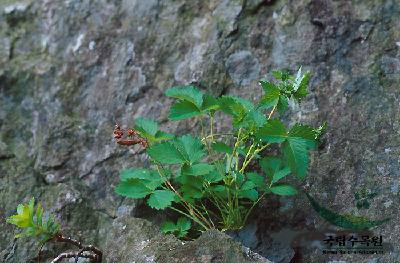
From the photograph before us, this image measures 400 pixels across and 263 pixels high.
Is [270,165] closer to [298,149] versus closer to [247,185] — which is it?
[247,185]

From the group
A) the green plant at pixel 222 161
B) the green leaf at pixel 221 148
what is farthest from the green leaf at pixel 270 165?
the green leaf at pixel 221 148

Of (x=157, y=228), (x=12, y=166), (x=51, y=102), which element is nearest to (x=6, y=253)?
(x=12, y=166)

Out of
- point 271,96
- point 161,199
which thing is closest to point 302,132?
point 271,96

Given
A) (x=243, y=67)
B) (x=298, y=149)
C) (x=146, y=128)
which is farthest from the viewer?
(x=243, y=67)

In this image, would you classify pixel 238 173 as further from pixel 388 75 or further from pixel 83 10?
pixel 83 10

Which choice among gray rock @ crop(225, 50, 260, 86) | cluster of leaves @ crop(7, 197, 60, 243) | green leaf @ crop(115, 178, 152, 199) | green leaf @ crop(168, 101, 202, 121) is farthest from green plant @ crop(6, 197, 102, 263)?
gray rock @ crop(225, 50, 260, 86)

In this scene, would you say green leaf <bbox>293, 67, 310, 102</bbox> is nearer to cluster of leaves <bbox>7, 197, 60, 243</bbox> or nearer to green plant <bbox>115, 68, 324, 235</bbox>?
green plant <bbox>115, 68, 324, 235</bbox>

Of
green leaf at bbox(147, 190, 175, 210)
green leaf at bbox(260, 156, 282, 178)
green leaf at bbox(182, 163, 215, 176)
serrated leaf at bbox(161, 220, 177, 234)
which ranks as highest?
green leaf at bbox(182, 163, 215, 176)
